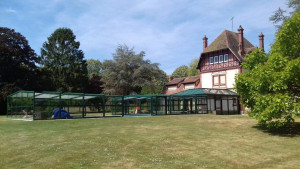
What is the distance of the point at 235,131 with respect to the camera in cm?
1319

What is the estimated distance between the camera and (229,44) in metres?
35.1

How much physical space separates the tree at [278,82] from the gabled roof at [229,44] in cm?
2174

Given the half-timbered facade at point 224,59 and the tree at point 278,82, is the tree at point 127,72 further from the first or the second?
the tree at point 278,82

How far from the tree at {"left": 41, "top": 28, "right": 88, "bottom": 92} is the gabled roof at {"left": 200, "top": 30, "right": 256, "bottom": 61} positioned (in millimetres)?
22616

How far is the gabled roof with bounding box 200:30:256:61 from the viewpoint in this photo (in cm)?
3471

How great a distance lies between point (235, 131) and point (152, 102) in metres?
16.2

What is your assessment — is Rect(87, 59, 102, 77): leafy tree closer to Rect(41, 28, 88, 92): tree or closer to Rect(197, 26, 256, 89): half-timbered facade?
Rect(41, 28, 88, 92): tree

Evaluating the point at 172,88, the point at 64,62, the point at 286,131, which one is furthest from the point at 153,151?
the point at 64,62

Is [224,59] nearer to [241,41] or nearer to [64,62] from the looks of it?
[241,41]

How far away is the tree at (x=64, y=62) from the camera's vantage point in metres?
46.3

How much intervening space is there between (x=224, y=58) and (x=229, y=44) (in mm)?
1919

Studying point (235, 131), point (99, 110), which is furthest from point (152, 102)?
point (235, 131)

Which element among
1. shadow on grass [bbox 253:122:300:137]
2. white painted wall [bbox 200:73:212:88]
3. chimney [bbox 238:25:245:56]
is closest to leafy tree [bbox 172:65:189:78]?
white painted wall [bbox 200:73:212:88]

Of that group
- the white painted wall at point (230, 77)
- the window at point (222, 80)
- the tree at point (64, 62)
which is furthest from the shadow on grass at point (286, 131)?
the tree at point (64, 62)
